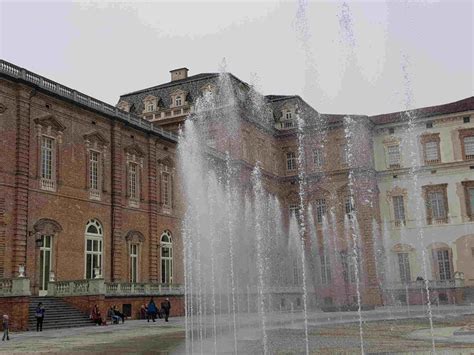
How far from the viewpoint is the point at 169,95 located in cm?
5103

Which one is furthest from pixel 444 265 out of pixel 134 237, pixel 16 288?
pixel 16 288

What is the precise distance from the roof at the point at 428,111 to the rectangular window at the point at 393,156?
2380mm

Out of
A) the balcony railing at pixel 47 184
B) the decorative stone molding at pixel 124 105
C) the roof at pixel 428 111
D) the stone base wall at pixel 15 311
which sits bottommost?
the stone base wall at pixel 15 311

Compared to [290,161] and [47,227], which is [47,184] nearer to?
[47,227]

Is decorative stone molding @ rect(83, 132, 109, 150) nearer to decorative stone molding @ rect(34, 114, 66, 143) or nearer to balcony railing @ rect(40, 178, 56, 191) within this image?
decorative stone molding @ rect(34, 114, 66, 143)

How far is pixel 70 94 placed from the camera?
103 ft

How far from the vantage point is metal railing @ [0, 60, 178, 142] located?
1085 inches

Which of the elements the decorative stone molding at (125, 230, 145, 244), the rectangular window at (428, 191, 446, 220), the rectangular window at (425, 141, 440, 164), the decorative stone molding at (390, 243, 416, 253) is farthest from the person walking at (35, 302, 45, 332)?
the rectangular window at (425, 141, 440, 164)

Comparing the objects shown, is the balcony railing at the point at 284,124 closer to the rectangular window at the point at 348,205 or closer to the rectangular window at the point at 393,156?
the rectangular window at the point at 348,205

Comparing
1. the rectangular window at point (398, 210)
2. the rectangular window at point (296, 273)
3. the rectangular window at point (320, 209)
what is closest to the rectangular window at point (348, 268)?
the rectangular window at point (296, 273)

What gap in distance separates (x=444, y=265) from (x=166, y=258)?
23.5 meters

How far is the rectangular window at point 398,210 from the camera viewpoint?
164 feet

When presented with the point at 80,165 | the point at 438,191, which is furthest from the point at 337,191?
the point at 80,165

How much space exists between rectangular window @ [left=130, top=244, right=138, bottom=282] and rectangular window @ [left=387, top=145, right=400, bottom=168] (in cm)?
2616
